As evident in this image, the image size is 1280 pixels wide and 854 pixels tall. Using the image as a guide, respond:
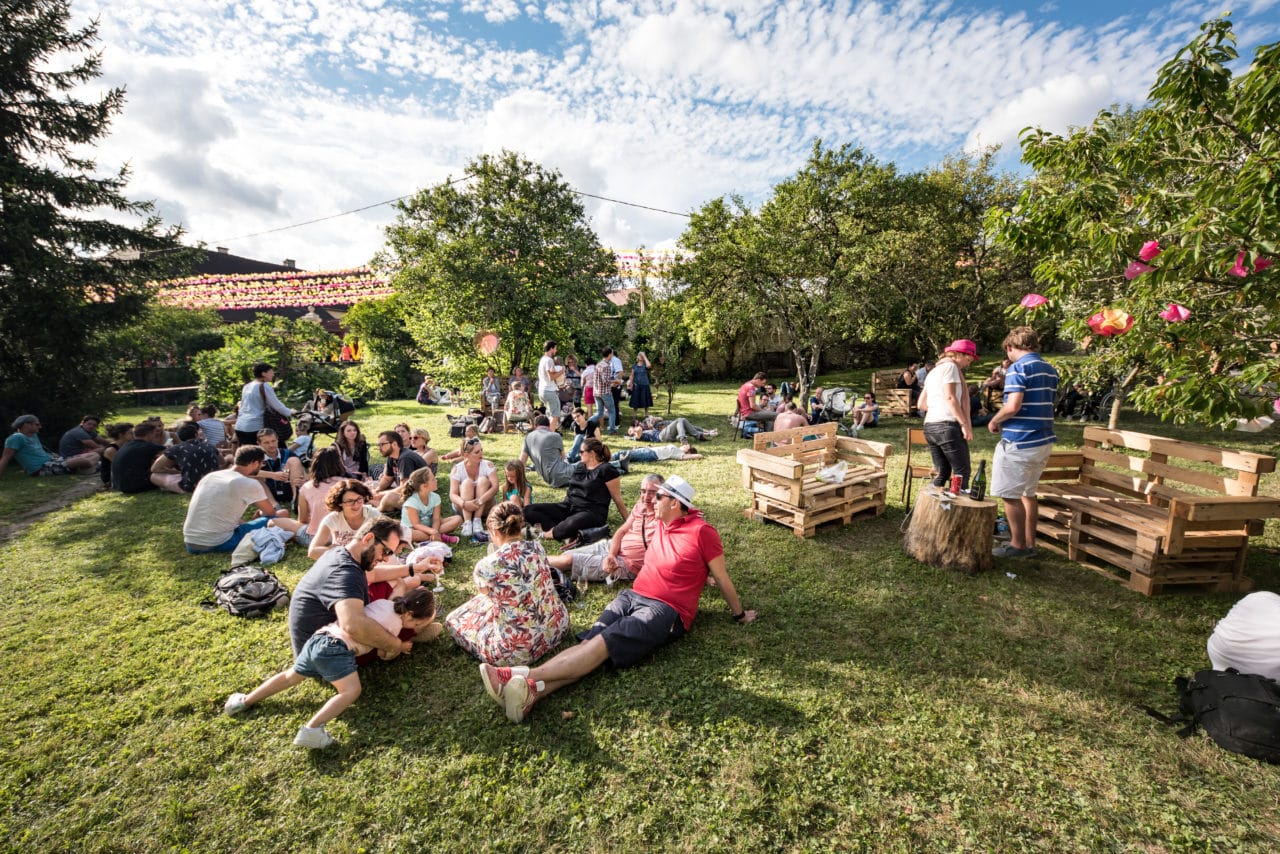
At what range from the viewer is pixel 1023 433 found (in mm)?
5082

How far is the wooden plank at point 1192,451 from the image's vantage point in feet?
15.0

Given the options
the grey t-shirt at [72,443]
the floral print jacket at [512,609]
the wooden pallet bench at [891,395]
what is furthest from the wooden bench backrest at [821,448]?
the grey t-shirt at [72,443]

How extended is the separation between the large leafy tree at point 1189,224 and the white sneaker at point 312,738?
5.73m

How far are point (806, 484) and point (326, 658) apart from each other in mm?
5181

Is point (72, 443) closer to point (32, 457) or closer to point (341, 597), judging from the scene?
point (32, 457)

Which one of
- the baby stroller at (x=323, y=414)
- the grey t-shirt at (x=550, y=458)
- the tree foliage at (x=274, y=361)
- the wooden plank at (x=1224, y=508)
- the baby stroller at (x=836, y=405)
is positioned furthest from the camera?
the tree foliage at (x=274, y=361)

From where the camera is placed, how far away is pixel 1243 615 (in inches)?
129

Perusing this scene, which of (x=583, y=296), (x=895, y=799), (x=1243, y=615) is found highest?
(x=583, y=296)

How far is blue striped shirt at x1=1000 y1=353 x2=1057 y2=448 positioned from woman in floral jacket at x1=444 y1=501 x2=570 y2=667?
183 inches

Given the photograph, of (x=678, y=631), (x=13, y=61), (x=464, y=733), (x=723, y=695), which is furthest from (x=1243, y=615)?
(x=13, y=61)

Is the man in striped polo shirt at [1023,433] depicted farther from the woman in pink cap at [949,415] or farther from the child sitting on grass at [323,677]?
the child sitting on grass at [323,677]

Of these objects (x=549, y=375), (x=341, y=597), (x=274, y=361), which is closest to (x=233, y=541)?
(x=341, y=597)

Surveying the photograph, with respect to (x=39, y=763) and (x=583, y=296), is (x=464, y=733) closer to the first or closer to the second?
(x=39, y=763)

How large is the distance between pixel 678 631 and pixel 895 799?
5.48 feet
